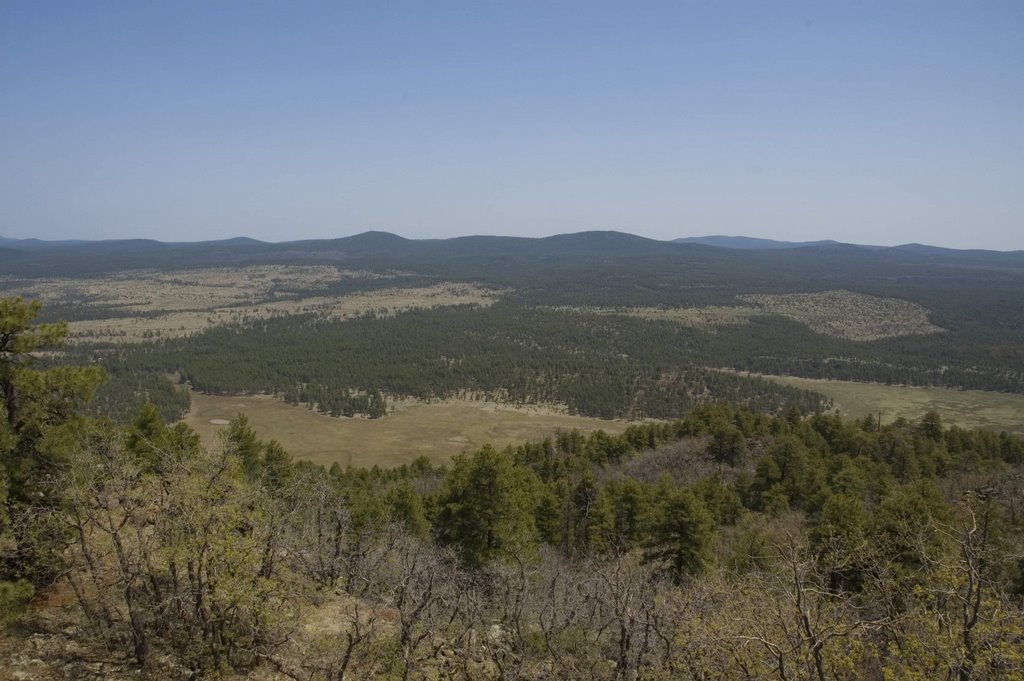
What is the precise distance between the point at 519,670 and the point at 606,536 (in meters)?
21.4

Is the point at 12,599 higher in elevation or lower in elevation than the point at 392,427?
higher

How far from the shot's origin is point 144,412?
30.1 metres

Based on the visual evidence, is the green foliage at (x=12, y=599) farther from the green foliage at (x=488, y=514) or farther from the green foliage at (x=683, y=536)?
the green foliage at (x=683, y=536)

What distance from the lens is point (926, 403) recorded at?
112875 millimetres

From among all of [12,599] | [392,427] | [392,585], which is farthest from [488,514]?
[392,427]

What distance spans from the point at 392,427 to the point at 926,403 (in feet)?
329

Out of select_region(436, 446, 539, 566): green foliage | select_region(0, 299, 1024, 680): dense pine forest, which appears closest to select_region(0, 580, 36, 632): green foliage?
select_region(0, 299, 1024, 680): dense pine forest

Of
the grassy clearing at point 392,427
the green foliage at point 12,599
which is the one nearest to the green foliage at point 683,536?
the green foliage at point 12,599

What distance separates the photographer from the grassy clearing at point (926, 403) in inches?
4006

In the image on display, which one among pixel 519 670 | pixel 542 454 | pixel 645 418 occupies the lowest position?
pixel 645 418

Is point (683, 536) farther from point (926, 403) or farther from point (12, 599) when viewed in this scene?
point (926, 403)

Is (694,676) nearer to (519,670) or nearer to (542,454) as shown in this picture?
(519,670)

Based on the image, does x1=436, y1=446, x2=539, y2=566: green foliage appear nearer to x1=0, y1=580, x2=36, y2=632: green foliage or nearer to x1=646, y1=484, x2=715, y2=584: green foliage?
x1=646, y1=484, x2=715, y2=584: green foliage

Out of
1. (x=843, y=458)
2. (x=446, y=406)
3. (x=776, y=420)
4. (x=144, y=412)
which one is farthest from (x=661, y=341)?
(x=144, y=412)
